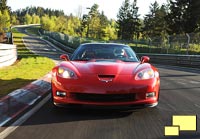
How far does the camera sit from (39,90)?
364 inches

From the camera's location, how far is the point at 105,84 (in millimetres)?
6406

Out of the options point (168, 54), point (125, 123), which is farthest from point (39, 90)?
point (168, 54)

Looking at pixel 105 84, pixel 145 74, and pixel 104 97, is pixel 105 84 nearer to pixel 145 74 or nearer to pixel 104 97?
pixel 104 97

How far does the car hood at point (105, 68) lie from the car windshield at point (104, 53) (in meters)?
0.62

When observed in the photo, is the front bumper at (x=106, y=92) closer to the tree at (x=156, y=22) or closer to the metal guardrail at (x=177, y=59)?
the metal guardrail at (x=177, y=59)

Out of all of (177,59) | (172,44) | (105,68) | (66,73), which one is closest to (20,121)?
(66,73)

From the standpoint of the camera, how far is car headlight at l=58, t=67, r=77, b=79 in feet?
22.0

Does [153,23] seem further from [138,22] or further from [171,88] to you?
[171,88]

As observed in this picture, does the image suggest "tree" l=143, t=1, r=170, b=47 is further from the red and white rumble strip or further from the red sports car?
the red sports car

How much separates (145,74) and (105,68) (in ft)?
2.37

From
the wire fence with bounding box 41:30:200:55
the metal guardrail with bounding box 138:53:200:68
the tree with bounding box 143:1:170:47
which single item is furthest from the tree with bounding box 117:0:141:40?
the metal guardrail with bounding box 138:53:200:68

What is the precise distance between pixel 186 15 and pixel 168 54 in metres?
39.5

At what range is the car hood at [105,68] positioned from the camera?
6689 mm

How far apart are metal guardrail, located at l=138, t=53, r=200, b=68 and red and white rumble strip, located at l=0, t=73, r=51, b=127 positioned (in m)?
15.9
